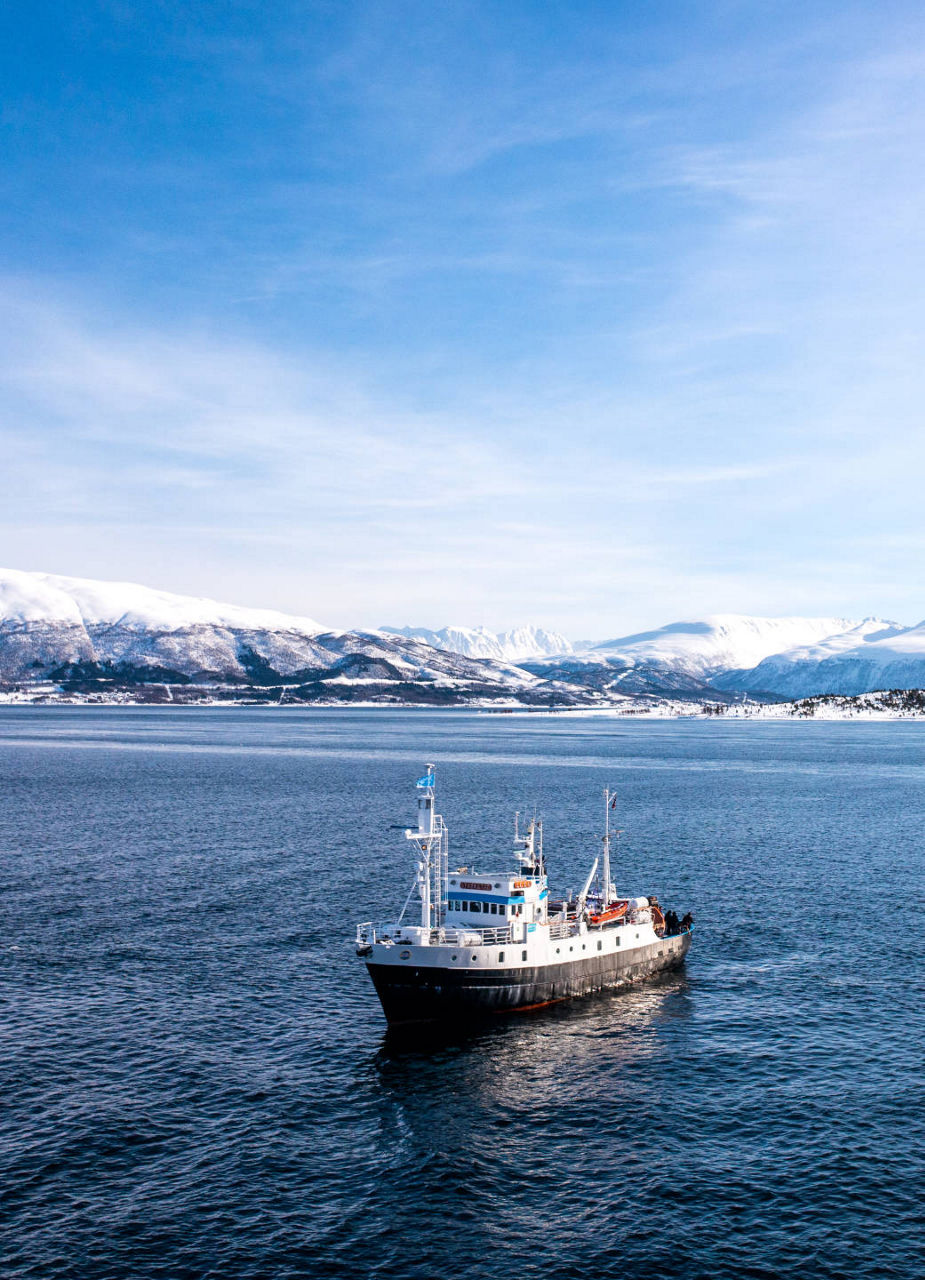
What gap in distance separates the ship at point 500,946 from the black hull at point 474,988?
59 millimetres

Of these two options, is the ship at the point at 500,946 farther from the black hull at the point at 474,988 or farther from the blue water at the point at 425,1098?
the blue water at the point at 425,1098

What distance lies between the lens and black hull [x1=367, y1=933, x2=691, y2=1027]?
55906 millimetres

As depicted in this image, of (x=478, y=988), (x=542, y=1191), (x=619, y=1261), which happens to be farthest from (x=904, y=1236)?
(x=478, y=988)

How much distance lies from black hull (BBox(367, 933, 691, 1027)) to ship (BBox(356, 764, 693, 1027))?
0.06m

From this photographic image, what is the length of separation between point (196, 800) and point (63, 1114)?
346ft

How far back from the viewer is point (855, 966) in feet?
218

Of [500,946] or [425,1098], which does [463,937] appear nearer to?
[500,946]

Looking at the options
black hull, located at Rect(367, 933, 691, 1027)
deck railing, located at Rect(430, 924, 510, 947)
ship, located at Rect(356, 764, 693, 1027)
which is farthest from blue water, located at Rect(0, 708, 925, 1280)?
deck railing, located at Rect(430, 924, 510, 947)

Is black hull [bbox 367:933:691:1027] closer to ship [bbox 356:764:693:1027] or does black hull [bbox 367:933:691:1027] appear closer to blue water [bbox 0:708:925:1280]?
ship [bbox 356:764:693:1027]

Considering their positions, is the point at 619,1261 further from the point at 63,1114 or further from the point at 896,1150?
the point at 63,1114

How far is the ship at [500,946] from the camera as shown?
56.3 metres

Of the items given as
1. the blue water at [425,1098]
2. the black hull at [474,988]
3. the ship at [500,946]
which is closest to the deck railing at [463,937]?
the ship at [500,946]

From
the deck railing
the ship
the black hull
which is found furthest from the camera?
the deck railing

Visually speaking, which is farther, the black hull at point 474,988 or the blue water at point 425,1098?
the black hull at point 474,988
